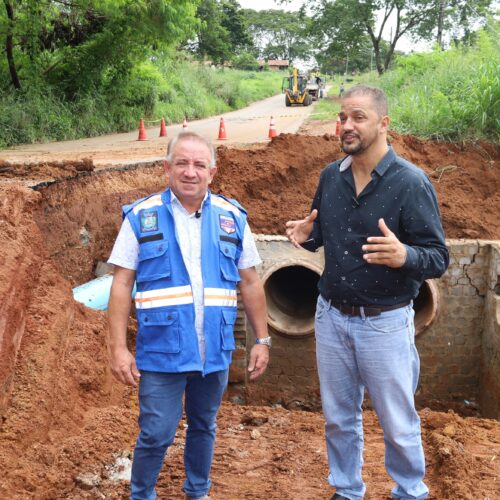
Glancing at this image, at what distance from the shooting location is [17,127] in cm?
1470

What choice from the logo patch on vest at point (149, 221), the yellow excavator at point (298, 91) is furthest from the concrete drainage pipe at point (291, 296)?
the yellow excavator at point (298, 91)

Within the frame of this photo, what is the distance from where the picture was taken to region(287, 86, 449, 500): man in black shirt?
2900 millimetres

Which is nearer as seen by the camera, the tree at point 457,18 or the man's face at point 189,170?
→ the man's face at point 189,170

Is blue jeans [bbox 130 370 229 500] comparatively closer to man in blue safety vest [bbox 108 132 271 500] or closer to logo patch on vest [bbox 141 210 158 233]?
man in blue safety vest [bbox 108 132 271 500]

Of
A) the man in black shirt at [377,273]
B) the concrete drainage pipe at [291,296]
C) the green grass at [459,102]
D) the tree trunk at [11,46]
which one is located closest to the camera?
the man in black shirt at [377,273]

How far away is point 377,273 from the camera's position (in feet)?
9.65

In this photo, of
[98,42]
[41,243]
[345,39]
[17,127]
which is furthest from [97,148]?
[345,39]

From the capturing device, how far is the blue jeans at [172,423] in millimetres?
2811

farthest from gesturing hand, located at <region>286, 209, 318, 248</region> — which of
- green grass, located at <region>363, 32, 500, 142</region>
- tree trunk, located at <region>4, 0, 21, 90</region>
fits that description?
tree trunk, located at <region>4, 0, 21, 90</region>

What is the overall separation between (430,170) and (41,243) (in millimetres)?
5582

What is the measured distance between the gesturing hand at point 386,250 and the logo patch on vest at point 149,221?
0.94m

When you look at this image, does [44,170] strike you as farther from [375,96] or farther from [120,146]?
[120,146]

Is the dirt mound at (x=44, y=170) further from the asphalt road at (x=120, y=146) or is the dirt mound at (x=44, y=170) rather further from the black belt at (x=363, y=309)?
the black belt at (x=363, y=309)

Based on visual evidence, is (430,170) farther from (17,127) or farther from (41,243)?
(17,127)
